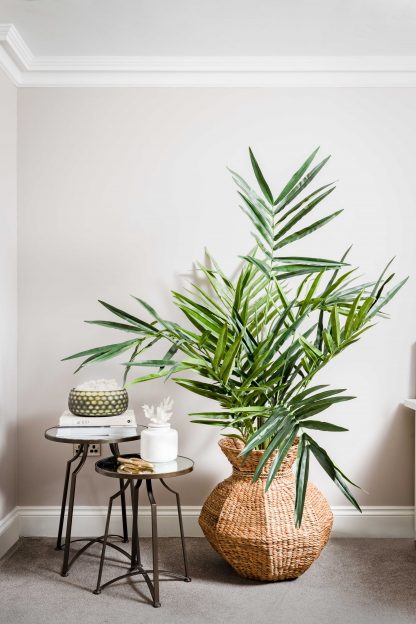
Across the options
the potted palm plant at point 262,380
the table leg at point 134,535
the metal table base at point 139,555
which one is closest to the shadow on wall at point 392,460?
the potted palm plant at point 262,380

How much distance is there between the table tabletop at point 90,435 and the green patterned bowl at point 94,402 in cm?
7

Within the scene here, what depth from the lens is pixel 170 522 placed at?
317cm

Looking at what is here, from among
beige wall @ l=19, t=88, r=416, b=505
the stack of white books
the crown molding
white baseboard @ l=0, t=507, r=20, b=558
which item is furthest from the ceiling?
white baseboard @ l=0, t=507, r=20, b=558

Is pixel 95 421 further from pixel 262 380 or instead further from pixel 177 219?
pixel 177 219

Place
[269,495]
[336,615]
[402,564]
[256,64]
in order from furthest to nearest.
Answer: [256,64]
[402,564]
[269,495]
[336,615]

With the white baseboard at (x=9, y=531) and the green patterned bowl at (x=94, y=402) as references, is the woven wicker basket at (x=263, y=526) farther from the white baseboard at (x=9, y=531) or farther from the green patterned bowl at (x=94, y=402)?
the white baseboard at (x=9, y=531)

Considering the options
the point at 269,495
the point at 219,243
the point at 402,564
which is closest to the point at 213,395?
the point at 269,495

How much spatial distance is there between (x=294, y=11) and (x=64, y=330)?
5.83ft

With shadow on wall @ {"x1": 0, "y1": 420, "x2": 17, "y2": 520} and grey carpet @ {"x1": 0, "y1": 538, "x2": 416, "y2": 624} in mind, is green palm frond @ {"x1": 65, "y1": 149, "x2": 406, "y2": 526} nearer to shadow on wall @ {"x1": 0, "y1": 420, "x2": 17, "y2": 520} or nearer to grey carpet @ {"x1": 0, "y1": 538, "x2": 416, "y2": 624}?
grey carpet @ {"x1": 0, "y1": 538, "x2": 416, "y2": 624}

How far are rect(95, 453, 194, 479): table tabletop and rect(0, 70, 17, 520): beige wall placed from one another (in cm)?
69

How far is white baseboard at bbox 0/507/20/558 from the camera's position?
9.53 feet

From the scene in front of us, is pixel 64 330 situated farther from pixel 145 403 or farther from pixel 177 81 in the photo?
pixel 177 81

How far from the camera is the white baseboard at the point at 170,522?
3.16m

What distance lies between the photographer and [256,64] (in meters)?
3.14
